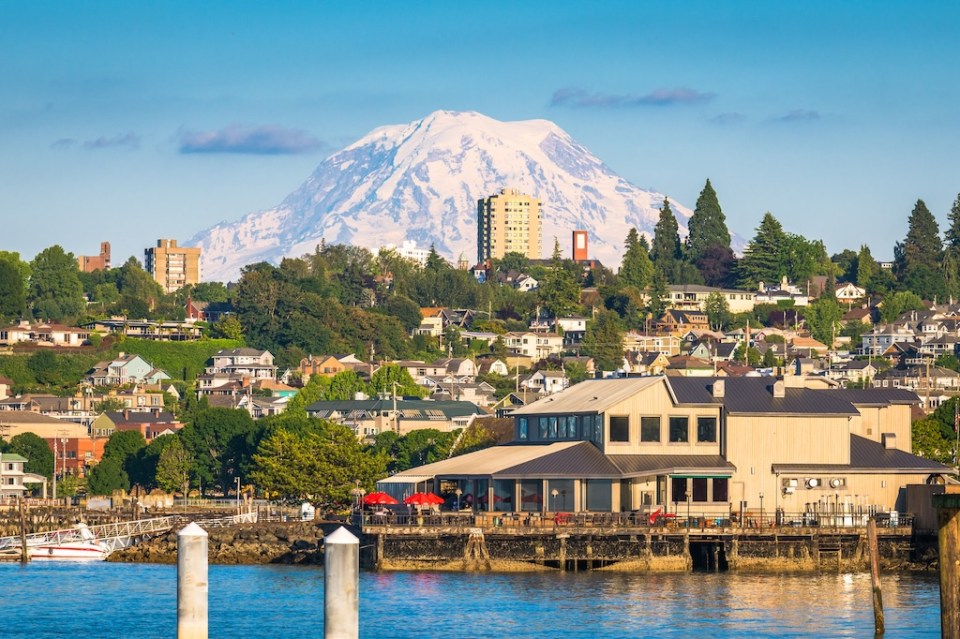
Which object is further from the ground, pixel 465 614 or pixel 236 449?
pixel 236 449

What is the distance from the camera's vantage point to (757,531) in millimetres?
76188

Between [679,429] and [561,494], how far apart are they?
5.84 meters

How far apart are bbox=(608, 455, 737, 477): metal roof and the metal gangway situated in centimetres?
1956

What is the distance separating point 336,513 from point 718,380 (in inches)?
968

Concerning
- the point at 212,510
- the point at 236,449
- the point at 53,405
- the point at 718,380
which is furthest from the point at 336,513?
the point at 53,405

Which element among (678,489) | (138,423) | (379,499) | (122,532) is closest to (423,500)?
(379,499)

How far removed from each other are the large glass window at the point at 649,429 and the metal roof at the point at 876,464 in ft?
16.1

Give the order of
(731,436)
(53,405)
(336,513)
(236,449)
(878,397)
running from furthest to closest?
1. (53,405)
2. (236,449)
3. (336,513)
4. (878,397)
5. (731,436)

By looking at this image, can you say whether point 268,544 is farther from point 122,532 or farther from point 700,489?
point 700,489

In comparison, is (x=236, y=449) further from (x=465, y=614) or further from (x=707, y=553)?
(x=465, y=614)

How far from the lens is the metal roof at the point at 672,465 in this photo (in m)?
79.2

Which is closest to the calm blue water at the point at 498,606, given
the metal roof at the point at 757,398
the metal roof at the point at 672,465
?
the metal roof at the point at 672,465

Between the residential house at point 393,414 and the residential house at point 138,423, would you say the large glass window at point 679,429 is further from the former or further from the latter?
the residential house at point 138,423

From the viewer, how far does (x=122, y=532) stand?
311 feet
